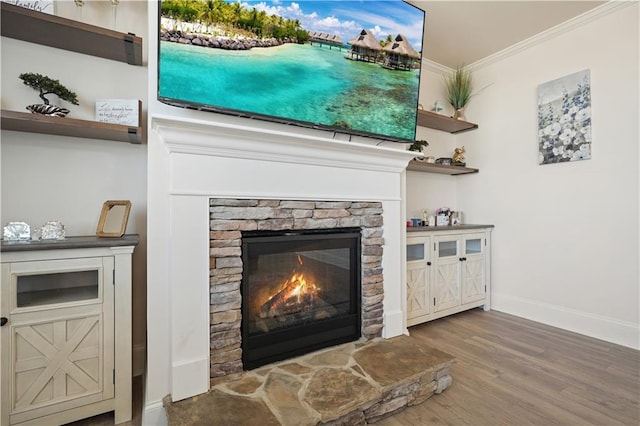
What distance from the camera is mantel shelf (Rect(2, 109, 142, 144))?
1438mm

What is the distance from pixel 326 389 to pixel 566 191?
2.73 meters

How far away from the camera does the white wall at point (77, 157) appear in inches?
64.2

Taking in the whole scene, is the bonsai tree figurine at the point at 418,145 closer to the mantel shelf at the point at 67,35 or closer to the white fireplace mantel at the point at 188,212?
the white fireplace mantel at the point at 188,212

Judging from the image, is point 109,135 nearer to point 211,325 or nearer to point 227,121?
point 227,121

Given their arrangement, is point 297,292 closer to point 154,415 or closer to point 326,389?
point 326,389

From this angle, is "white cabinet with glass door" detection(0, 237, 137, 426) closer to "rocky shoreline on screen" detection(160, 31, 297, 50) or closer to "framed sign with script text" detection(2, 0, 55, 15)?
"rocky shoreline on screen" detection(160, 31, 297, 50)

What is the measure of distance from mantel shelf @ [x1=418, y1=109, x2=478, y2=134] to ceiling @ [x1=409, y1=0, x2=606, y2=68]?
2.38 feet

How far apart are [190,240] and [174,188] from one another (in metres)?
0.27

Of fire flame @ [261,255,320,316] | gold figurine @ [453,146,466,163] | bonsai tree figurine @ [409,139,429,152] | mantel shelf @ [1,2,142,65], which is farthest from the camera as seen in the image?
gold figurine @ [453,146,466,163]

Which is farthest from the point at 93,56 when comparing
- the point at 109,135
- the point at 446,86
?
the point at 446,86


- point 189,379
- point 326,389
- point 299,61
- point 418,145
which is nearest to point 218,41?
point 299,61

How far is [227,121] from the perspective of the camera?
1625mm

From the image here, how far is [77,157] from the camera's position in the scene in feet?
5.76

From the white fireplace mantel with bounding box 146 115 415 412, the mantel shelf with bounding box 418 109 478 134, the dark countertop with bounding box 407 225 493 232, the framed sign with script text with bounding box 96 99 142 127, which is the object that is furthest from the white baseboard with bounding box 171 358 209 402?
the mantel shelf with bounding box 418 109 478 134
